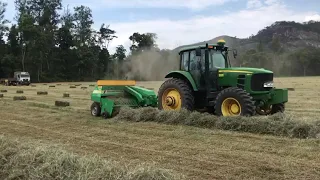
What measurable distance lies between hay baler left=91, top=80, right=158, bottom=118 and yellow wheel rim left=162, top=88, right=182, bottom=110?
1.11 metres

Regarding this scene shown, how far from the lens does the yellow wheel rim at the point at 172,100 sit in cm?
1007

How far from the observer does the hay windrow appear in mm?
7383

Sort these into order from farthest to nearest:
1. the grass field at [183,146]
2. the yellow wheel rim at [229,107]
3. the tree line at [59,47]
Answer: the tree line at [59,47] < the yellow wheel rim at [229,107] < the grass field at [183,146]

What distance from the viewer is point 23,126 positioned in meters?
9.21

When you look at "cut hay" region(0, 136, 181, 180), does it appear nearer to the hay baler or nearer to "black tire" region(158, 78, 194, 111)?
"black tire" region(158, 78, 194, 111)

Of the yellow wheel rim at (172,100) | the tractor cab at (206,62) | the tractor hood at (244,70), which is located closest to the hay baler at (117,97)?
the yellow wheel rim at (172,100)

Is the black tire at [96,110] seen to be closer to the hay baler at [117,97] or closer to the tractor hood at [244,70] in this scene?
the hay baler at [117,97]

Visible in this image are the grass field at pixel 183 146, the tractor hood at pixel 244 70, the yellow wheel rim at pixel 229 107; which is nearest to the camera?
the grass field at pixel 183 146

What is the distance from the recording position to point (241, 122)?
810 centimetres

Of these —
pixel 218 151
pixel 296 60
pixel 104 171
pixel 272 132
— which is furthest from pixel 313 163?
pixel 296 60

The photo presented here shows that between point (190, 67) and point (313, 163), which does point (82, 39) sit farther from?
point (313, 163)

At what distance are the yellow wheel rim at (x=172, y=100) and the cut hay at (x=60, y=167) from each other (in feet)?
18.0

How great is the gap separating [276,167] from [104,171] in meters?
2.47

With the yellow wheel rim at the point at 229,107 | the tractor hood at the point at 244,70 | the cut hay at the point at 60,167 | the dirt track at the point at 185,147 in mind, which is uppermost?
the tractor hood at the point at 244,70
